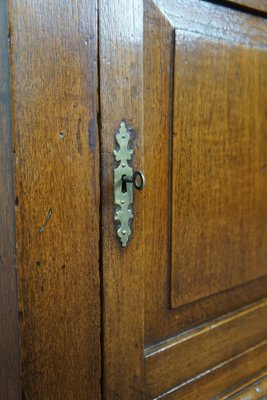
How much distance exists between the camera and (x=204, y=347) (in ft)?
1.72

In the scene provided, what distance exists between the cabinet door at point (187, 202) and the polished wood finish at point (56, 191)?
0.06 feet

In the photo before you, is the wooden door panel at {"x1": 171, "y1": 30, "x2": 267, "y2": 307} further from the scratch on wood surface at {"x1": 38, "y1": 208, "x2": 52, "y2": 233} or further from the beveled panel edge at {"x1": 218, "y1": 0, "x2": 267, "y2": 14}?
the scratch on wood surface at {"x1": 38, "y1": 208, "x2": 52, "y2": 233}

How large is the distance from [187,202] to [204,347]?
190mm

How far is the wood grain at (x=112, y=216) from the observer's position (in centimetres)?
40

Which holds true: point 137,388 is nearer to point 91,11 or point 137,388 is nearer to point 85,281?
point 85,281

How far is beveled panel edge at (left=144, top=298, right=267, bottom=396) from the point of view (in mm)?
474

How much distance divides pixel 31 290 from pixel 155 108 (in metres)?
0.23

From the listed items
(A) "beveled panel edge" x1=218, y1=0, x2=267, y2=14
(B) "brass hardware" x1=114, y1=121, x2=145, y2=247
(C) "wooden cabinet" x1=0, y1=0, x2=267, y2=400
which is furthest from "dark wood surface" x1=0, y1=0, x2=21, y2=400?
(A) "beveled panel edge" x1=218, y1=0, x2=267, y2=14

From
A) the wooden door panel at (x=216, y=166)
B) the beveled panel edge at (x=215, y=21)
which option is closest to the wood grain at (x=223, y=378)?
the wooden door panel at (x=216, y=166)

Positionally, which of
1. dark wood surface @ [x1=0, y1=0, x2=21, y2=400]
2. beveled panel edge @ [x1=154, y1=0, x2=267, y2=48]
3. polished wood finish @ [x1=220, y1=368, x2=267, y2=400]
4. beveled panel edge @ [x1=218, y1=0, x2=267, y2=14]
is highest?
beveled panel edge @ [x1=218, y1=0, x2=267, y2=14]

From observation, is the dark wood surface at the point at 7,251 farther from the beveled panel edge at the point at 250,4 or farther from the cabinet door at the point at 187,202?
the beveled panel edge at the point at 250,4

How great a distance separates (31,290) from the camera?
36 centimetres

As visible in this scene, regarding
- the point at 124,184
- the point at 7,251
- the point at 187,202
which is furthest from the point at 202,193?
the point at 7,251

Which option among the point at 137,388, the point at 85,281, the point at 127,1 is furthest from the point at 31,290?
the point at 127,1
